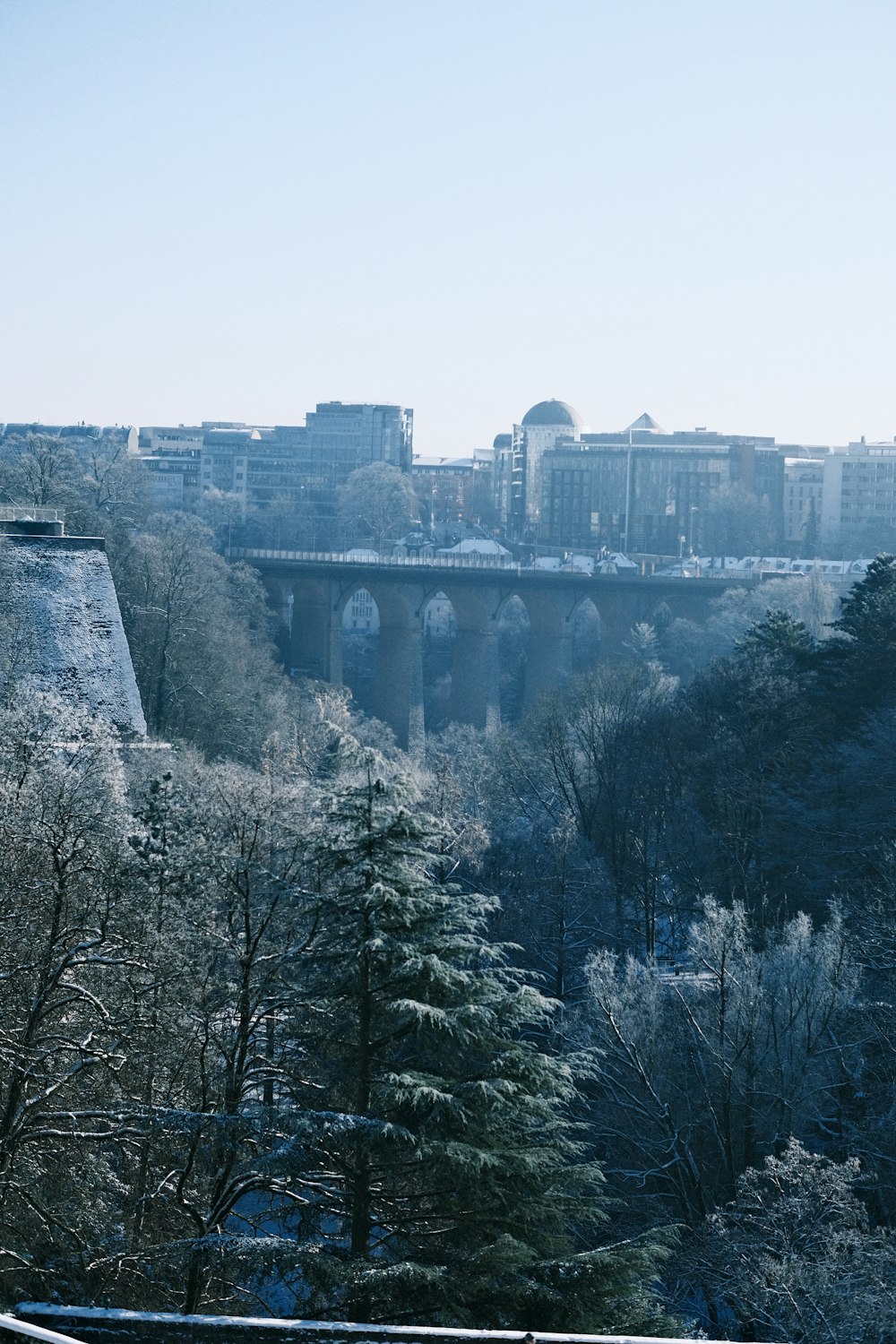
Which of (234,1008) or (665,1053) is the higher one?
(234,1008)

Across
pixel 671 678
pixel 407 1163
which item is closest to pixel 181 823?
pixel 407 1163

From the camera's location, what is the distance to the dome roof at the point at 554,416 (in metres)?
123

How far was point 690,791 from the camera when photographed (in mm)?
30828

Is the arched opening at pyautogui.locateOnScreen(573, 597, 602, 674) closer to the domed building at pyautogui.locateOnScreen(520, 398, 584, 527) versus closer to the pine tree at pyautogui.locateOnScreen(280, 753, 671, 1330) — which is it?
the domed building at pyautogui.locateOnScreen(520, 398, 584, 527)

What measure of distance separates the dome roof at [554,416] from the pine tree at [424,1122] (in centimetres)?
11180

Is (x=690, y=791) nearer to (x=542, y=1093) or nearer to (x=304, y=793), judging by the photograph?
(x=304, y=793)

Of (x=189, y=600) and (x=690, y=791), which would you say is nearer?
(x=690, y=791)

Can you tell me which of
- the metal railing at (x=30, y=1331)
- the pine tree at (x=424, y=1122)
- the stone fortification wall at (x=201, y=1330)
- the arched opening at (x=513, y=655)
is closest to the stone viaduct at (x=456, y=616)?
the arched opening at (x=513, y=655)

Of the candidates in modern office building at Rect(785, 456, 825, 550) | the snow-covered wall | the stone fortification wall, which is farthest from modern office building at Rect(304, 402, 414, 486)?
the stone fortification wall

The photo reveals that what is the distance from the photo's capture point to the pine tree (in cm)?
1105

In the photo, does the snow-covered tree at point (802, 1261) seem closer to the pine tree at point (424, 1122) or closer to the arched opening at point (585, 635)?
the pine tree at point (424, 1122)

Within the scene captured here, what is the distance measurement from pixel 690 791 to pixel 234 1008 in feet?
56.9

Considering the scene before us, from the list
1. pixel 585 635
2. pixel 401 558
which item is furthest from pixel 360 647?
pixel 585 635

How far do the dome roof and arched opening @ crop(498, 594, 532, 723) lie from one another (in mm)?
40462
